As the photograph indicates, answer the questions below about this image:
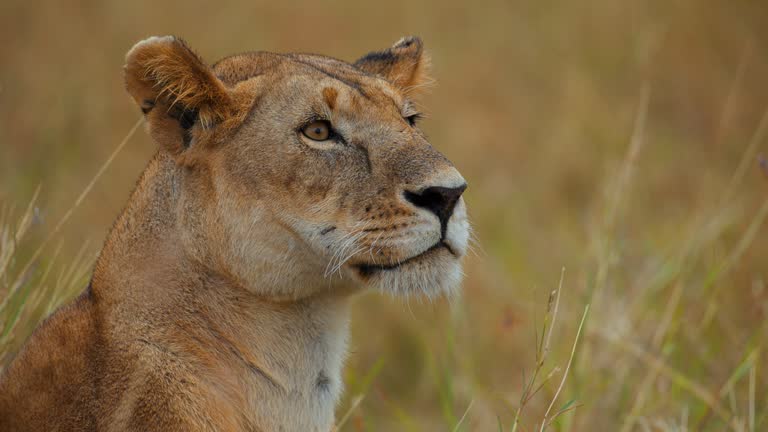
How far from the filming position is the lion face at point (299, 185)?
4.08 meters

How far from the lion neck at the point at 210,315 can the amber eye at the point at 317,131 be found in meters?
0.54

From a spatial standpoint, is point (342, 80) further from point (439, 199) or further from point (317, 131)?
point (439, 199)

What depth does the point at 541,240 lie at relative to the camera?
10.8m

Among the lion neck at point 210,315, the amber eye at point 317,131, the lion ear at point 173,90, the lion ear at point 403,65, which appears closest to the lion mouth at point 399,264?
the lion neck at point 210,315

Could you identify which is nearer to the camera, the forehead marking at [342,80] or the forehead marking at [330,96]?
the forehead marking at [330,96]

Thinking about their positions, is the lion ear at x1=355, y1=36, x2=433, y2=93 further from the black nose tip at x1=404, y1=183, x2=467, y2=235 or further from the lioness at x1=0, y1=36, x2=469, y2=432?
the black nose tip at x1=404, y1=183, x2=467, y2=235

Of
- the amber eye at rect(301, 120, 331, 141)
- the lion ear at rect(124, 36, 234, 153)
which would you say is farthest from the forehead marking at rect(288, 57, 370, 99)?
the lion ear at rect(124, 36, 234, 153)

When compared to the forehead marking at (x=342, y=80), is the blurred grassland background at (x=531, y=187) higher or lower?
lower

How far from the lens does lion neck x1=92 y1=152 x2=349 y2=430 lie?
4.04 m

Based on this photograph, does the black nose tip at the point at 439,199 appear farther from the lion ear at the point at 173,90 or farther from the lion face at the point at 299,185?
the lion ear at the point at 173,90

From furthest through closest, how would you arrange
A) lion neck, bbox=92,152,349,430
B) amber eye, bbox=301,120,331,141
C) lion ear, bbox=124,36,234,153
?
1. amber eye, bbox=301,120,331,141
2. lion ear, bbox=124,36,234,153
3. lion neck, bbox=92,152,349,430

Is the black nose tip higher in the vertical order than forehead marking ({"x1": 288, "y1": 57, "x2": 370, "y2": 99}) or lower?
lower

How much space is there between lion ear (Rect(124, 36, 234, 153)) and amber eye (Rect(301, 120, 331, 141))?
31cm

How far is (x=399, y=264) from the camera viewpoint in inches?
162
